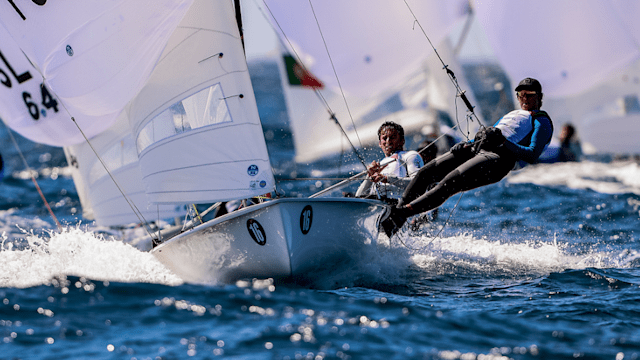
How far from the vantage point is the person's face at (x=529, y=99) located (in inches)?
186

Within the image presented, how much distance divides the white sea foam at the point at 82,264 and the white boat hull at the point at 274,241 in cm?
22

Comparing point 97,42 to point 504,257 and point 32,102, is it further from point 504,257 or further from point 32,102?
point 504,257

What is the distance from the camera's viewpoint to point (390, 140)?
17.1 ft

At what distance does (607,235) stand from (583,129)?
10407 mm

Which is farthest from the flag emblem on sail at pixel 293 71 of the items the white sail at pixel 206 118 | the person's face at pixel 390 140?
the white sail at pixel 206 118

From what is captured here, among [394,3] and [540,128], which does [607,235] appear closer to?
[540,128]

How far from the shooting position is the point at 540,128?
4.56 m

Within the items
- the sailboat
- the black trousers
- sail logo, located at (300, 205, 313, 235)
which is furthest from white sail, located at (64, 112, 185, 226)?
the black trousers

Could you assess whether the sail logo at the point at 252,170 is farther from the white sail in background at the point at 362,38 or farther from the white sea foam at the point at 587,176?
the white sea foam at the point at 587,176

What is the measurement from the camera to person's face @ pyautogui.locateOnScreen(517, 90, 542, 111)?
471 centimetres

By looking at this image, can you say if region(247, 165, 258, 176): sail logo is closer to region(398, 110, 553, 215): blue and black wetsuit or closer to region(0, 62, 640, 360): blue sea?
region(0, 62, 640, 360): blue sea

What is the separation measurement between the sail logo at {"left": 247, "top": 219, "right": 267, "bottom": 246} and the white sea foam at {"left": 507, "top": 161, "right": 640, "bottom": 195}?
7069mm

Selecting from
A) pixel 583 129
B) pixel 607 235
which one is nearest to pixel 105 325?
pixel 607 235

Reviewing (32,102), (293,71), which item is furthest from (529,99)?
(293,71)
